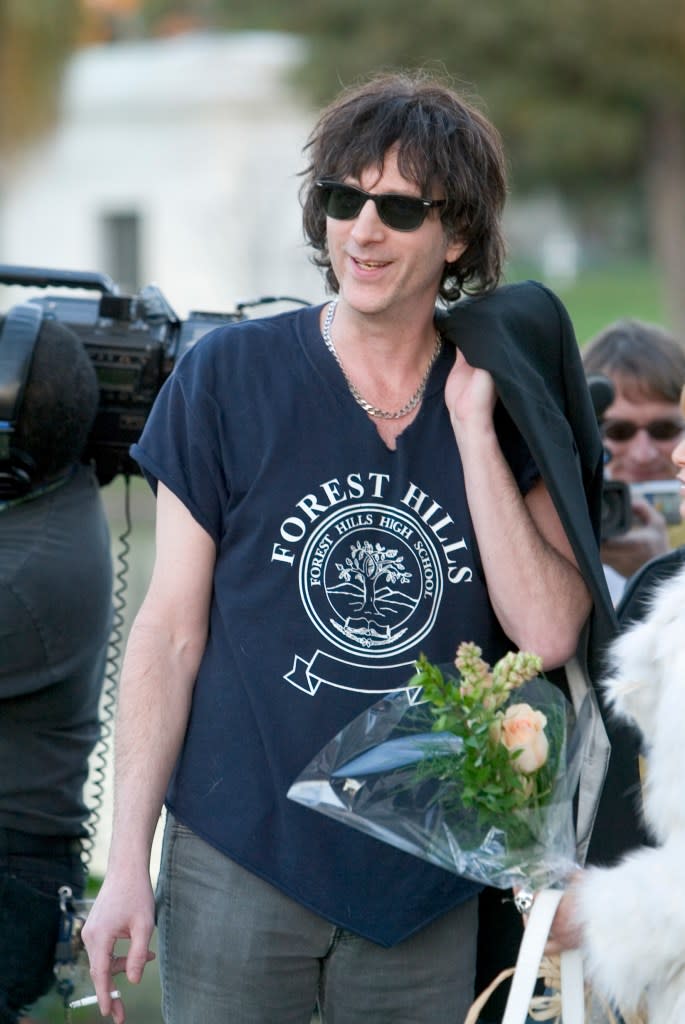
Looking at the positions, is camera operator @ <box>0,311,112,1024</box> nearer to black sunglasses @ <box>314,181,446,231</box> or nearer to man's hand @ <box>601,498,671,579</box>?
black sunglasses @ <box>314,181,446,231</box>

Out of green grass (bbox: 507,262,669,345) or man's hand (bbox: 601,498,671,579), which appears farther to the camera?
green grass (bbox: 507,262,669,345)

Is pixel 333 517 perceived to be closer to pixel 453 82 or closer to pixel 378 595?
pixel 378 595

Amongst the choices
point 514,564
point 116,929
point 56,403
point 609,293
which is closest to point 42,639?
point 56,403

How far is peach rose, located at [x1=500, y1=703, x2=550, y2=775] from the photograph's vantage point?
6.89 ft

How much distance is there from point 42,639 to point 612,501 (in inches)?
49.9

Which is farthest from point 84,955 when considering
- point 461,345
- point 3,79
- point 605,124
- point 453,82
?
point 3,79

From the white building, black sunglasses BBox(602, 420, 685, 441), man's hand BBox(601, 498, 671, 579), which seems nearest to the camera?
man's hand BBox(601, 498, 671, 579)

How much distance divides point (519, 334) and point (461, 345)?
0.32 feet

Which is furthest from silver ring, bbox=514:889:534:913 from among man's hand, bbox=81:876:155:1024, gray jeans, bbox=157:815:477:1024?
man's hand, bbox=81:876:155:1024

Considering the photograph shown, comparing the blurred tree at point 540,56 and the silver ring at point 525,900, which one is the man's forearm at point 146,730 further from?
the blurred tree at point 540,56

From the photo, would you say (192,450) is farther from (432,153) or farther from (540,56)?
(540,56)

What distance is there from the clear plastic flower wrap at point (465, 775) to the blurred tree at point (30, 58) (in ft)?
75.1

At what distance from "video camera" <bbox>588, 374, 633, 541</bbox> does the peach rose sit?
1.22 m

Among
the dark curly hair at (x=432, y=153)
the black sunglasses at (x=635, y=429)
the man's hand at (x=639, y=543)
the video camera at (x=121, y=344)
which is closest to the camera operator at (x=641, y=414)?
the black sunglasses at (x=635, y=429)
